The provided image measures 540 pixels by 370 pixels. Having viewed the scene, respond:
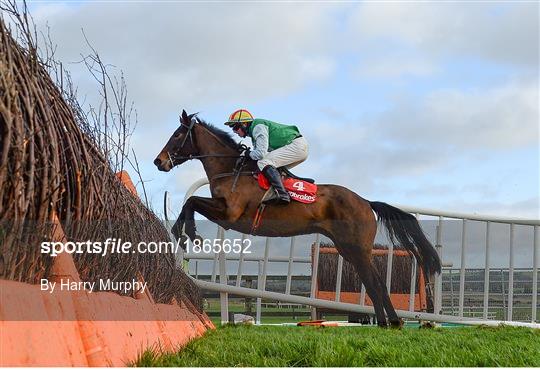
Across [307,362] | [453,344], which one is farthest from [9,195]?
[453,344]

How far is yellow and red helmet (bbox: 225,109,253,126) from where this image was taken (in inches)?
187

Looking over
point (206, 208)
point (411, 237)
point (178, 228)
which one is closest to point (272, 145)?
point (206, 208)

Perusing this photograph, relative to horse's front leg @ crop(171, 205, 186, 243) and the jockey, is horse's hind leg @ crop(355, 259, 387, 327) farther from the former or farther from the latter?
horse's front leg @ crop(171, 205, 186, 243)

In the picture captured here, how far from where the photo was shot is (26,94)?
1831mm

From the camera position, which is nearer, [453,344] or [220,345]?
[220,345]

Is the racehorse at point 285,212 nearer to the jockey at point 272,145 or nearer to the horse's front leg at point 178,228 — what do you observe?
the horse's front leg at point 178,228

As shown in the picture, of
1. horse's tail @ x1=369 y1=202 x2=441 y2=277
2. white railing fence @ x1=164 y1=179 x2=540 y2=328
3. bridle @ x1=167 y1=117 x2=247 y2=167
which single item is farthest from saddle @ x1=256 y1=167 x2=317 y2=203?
white railing fence @ x1=164 y1=179 x2=540 y2=328

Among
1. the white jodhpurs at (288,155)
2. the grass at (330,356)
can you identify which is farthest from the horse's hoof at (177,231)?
the grass at (330,356)

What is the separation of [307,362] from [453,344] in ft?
3.68

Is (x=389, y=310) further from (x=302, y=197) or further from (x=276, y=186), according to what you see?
(x=276, y=186)

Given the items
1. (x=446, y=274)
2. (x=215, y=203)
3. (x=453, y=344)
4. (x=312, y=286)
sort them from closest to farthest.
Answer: (x=453, y=344), (x=215, y=203), (x=312, y=286), (x=446, y=274)

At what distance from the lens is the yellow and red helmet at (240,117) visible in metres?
4.76

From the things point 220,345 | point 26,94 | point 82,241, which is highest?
point 26,94

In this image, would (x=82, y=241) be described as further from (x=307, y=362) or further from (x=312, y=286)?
(x=312, y=286)
